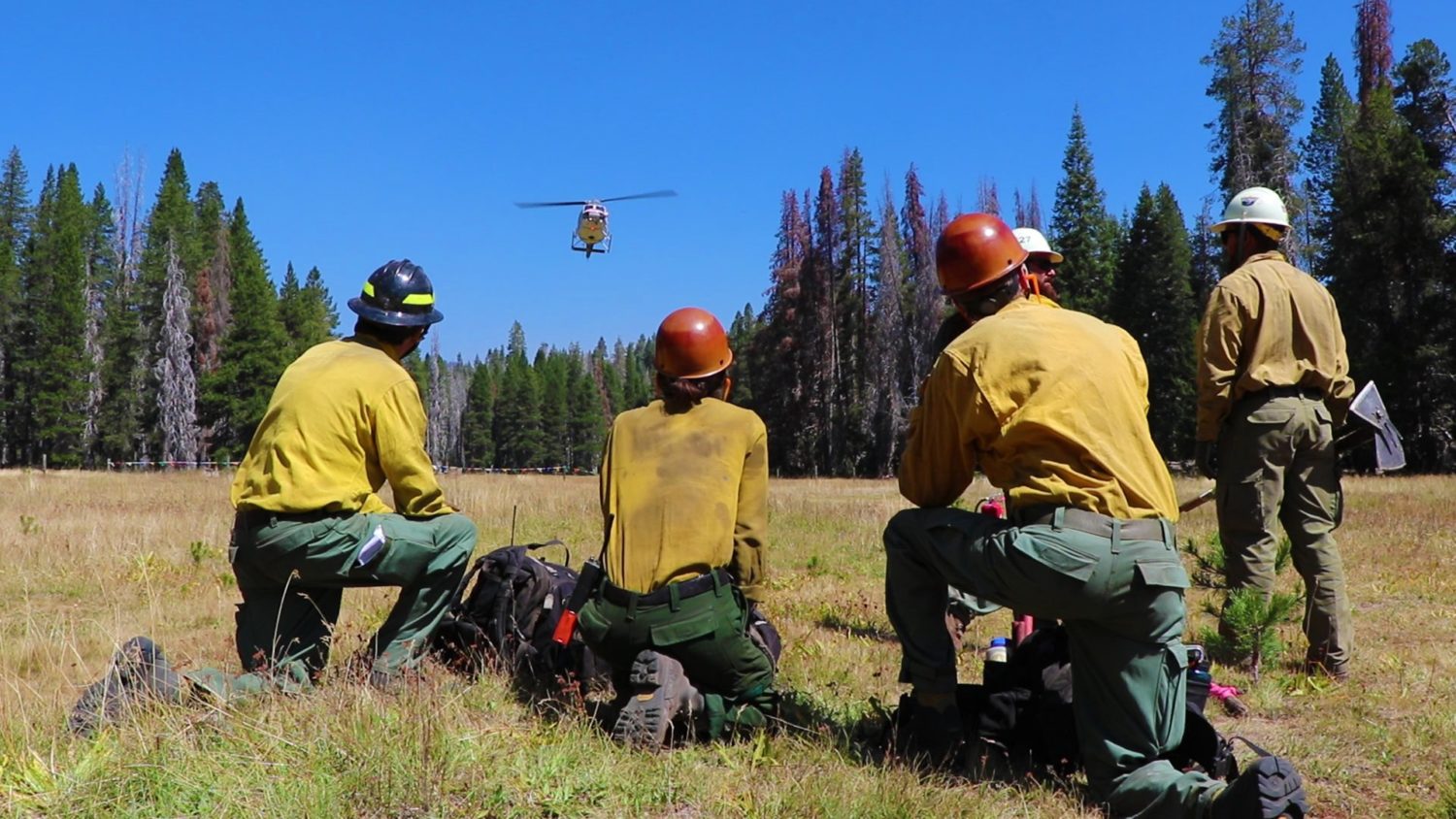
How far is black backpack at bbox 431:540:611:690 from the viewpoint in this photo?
477 cm

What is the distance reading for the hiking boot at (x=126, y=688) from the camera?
11.4 feet

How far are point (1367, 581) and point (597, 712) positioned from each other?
7.00 metres

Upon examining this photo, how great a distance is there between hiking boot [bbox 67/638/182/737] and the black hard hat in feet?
5.78

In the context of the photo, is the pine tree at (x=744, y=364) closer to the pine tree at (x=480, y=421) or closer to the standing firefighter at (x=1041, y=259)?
the pine tree at (x=480, y=421)

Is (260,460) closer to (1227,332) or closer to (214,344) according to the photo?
(1227,332)

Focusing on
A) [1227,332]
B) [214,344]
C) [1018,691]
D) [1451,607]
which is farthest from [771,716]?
[214,344]

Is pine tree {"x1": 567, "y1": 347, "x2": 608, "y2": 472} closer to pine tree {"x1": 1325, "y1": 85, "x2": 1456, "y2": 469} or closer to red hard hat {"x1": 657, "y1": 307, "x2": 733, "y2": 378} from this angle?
pine tree {"x1": 1325, "y1": 85, "x2": 1456, "y2": 469}

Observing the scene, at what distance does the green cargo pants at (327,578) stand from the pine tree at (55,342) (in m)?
63.2

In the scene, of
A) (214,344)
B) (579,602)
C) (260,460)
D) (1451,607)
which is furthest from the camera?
A: (214,344)

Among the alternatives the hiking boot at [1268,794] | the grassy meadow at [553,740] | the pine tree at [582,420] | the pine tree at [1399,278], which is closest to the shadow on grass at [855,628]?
the grassy meadow at [553,740]

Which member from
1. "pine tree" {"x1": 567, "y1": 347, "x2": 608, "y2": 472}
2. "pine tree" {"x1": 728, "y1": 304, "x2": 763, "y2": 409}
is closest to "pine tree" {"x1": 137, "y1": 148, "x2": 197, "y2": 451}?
"pine tree" {"x1": 728, "y1": 304, "x2": 763, "y2": 409}

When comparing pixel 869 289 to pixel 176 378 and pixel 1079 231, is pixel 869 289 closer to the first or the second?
pixel 1079 231

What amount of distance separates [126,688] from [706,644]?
82.3 inches

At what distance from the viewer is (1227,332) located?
17.3 ft
